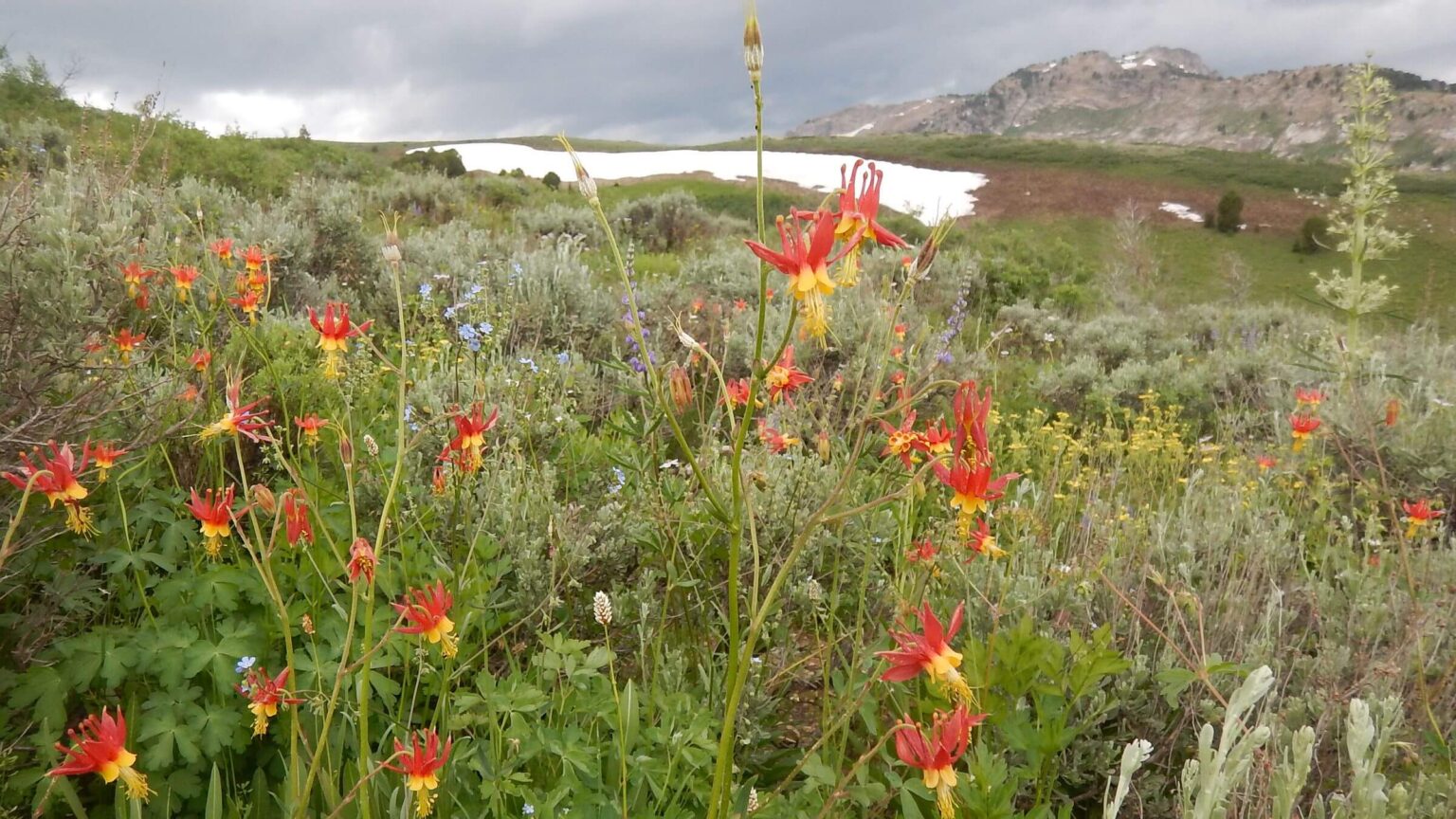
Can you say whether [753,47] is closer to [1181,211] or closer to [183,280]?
[183,280]

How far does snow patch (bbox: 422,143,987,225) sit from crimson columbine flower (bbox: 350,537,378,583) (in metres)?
27.7

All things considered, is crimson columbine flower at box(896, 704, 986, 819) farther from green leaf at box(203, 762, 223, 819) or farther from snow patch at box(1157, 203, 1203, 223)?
snow patch at box(1157, 203, 1203, 223)

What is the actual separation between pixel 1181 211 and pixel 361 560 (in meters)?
35.2

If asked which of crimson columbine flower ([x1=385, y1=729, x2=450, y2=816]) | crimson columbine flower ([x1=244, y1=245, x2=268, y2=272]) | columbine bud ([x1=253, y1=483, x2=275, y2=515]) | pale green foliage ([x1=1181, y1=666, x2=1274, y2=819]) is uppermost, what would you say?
crimson columbine flower ([x1=244, y1=245, x2=268, y2=272])

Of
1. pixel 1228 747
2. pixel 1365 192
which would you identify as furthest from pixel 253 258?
pixel 1365 192

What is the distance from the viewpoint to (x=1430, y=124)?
359 feet

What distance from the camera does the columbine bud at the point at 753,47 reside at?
0.96 meters

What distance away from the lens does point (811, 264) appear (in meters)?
0.96

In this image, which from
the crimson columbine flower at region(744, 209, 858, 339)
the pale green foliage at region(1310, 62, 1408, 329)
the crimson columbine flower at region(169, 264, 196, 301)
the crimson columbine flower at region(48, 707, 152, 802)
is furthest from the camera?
the pale green foliage at region(1310, 62, 1408, 329)

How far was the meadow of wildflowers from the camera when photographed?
1235 mm

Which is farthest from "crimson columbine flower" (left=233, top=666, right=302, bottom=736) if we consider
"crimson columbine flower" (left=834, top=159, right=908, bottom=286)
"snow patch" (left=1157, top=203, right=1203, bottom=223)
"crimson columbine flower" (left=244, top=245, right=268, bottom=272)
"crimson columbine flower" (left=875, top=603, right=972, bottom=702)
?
"snow patch" (left=1157, top=203, right=1203, bottom=223)

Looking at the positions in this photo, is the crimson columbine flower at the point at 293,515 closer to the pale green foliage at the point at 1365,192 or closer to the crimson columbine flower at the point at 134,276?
the crimson columbine flower at the point at 134,276

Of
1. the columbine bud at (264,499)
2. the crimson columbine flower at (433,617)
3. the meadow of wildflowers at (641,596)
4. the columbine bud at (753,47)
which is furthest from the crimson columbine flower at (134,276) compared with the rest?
the columbine bud at (753,47)

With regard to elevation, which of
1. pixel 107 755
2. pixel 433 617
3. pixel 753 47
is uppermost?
pixel 753 47
